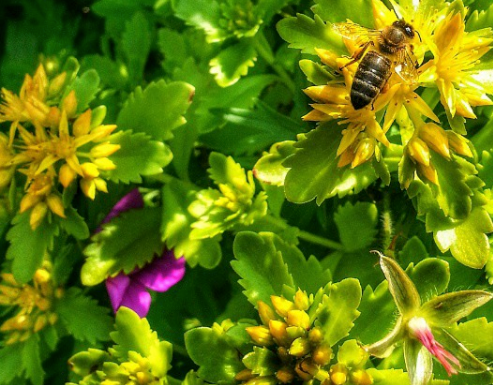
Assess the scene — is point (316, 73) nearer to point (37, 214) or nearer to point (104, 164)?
point (104, 164)

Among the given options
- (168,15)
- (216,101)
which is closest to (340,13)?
(216,101)

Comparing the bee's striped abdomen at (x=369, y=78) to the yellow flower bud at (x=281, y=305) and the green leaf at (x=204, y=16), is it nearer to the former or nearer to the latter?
the yellow flower bud at (x=281, y=305)

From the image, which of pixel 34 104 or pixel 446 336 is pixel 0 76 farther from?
pixel 446 336

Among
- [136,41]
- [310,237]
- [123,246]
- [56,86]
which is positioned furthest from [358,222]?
[136,41]

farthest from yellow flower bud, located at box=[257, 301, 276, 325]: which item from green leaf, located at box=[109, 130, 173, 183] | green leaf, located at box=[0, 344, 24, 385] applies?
green leaf, located at box=[0, 344, 24, 385]

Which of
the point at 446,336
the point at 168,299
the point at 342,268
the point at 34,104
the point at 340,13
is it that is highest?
the point at 340,13

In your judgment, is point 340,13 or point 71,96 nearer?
point 340,13

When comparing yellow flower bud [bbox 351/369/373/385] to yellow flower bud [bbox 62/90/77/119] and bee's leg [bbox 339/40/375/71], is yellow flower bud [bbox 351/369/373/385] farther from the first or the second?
yellow flower bud [bbox 62/90/77/119]
